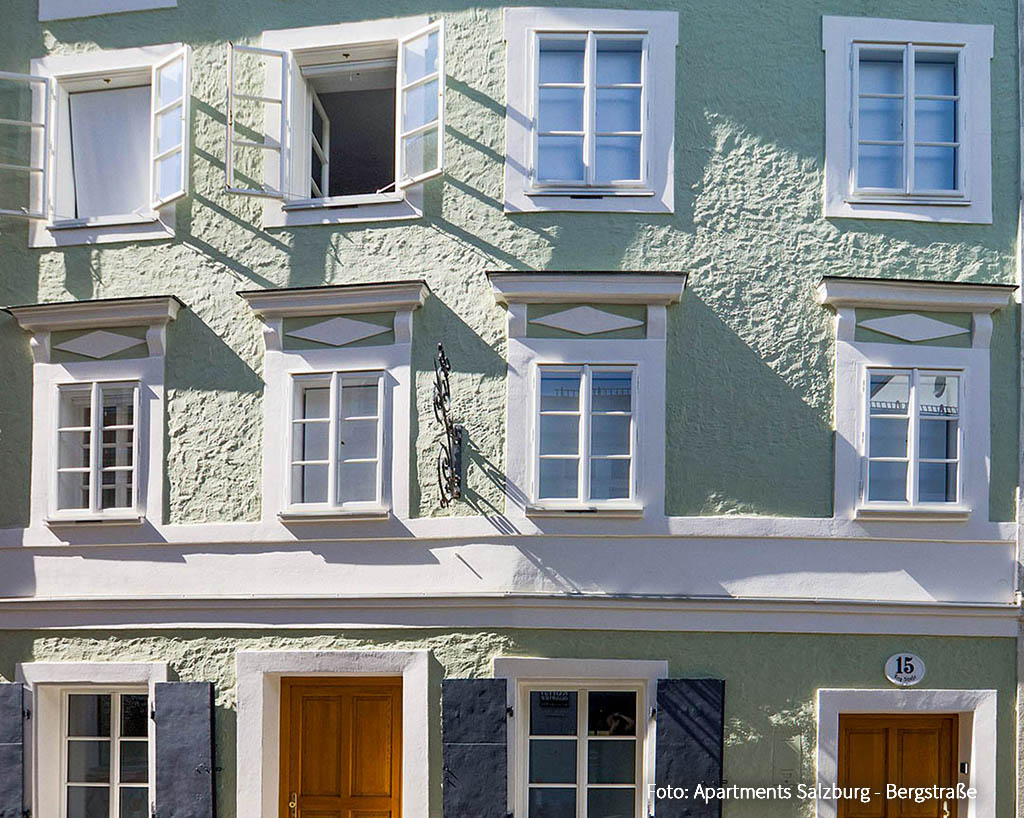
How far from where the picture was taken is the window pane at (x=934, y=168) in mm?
12703

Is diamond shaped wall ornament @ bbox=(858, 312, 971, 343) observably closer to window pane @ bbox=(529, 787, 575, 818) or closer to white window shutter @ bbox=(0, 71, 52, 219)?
window pane @ bbox=(529, 787, 575, 818)

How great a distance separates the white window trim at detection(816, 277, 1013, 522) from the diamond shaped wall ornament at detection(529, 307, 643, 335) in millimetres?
1785

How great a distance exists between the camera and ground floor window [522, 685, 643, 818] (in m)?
12.3

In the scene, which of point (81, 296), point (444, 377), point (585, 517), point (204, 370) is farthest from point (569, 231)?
point (81, 296)

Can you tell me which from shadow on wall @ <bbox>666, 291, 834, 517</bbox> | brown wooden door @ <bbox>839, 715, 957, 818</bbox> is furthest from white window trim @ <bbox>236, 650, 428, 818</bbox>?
brown wooden door @ <bbox>839, 715, 957, 818</bbox>

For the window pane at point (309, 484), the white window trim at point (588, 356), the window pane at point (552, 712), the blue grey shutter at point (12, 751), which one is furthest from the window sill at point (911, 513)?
the blue grey shutter at point (12, 751)

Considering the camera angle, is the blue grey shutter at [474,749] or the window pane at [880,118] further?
the window pane at [880,118]

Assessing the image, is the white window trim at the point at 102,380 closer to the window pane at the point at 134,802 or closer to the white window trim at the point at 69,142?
the white window trim at the point at 69,142

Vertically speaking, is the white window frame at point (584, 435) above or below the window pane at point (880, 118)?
below

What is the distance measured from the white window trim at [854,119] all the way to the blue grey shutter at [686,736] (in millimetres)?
4385

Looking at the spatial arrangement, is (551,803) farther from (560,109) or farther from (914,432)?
(560,109)

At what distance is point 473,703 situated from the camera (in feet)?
39.8

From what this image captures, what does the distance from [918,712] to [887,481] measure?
2.01 metres

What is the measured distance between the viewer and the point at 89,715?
13211mm
